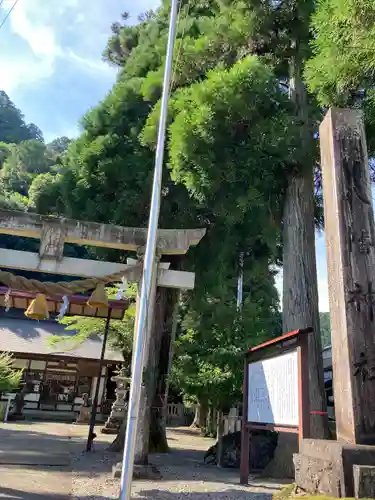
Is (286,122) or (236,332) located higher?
(286,122)

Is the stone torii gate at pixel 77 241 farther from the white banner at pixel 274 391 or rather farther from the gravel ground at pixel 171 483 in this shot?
the gravel ground at pixel 171 483

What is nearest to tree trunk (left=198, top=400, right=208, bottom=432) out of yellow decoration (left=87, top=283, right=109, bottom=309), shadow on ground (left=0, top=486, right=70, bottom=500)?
shadow on ground (left=0, top=486, right=70, bottom=500)

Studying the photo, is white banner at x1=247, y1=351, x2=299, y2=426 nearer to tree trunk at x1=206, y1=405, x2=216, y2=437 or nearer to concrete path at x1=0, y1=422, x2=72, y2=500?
concrete path at x1=0, y1=422, x2=72, y2=500

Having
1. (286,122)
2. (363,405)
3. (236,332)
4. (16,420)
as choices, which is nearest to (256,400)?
(363,405)

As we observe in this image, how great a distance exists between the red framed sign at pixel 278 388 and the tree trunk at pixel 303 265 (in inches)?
48.3

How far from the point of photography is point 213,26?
27.8 ft

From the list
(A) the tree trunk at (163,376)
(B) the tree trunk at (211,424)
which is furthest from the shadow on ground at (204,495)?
(B) the tree trunk at (211,424)

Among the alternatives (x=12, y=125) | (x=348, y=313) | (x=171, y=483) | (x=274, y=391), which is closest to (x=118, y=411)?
(x=171, y=483)

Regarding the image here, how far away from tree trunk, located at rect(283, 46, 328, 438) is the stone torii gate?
2.00 m

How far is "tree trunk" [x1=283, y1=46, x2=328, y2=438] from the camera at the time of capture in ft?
22.0

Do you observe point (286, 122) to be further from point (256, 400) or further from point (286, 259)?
point (256, 400)

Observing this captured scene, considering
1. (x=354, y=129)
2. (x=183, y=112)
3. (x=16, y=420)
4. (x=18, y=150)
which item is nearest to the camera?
(x=354, y=129)

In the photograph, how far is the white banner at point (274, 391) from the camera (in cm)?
454

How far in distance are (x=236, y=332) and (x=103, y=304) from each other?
7255 millimetres
